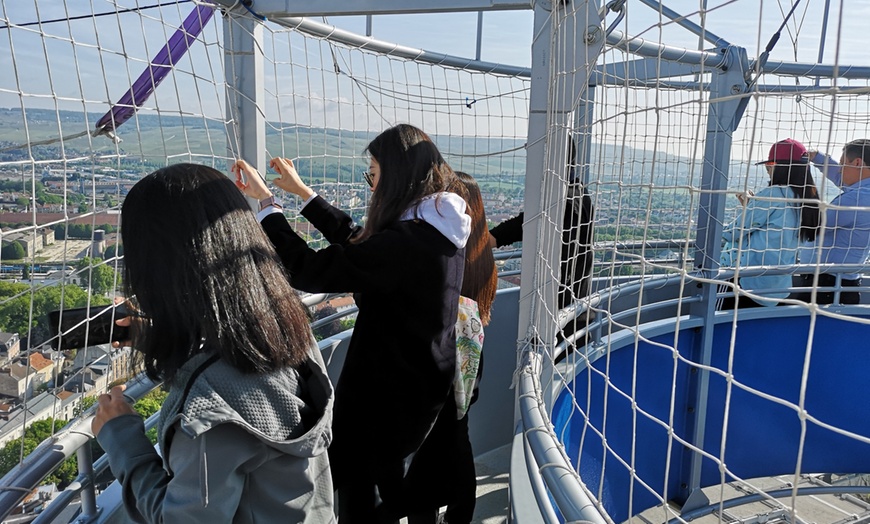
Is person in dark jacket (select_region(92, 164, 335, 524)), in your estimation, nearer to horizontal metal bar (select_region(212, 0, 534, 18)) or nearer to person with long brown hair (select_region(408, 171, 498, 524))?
person with long brown hair (select_region(408, 171, 498, 524))

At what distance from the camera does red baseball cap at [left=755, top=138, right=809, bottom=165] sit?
3902 mm

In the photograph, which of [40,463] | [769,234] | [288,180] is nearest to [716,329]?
[769,234]

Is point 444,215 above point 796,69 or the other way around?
the other way around

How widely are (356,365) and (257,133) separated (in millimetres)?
814

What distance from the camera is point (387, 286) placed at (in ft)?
5.55

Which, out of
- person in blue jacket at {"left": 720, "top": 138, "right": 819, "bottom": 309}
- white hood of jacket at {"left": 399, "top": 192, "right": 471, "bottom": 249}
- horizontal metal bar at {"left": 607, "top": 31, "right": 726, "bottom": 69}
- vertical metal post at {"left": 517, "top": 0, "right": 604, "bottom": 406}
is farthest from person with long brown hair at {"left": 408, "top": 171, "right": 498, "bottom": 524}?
person in blue jacket at {"left": 720, "top": 138, "right": 819, "bottom": 309}

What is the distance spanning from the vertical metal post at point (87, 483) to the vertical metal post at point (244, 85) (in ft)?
3.23

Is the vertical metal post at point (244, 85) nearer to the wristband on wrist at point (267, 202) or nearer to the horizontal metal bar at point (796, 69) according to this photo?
the wristband on wrist at point (267, 202)

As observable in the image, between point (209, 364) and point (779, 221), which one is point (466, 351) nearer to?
point (209, 364)

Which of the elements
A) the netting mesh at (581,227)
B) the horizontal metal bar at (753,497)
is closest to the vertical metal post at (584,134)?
the netting mesh at (581,227)

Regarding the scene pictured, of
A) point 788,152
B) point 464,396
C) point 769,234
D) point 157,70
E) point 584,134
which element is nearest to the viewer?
point 157,70

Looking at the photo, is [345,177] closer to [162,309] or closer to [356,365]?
[356,365]

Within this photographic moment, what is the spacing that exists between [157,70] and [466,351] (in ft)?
4.04

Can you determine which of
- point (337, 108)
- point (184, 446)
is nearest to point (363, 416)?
point (184, 446)
